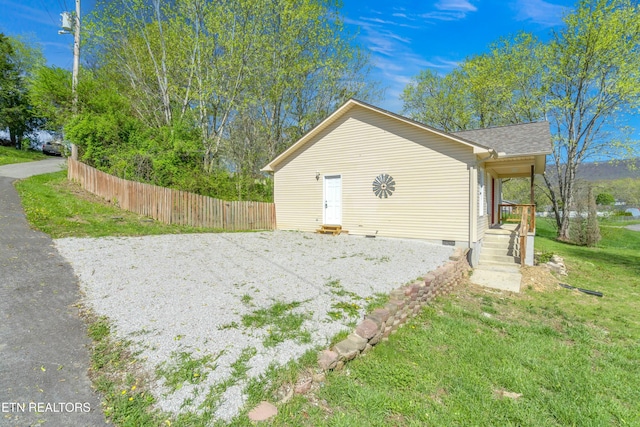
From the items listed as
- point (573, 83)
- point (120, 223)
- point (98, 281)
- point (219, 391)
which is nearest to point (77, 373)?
point (219, 391)

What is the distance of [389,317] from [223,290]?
8.49ft

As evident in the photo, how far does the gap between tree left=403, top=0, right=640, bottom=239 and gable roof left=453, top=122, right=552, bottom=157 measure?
277 inches

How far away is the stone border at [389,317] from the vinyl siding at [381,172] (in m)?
3.19

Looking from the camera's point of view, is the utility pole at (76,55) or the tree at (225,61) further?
the tree at (225,61)

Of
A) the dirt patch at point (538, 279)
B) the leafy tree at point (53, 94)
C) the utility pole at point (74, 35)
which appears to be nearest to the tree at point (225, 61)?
the utility pole at point (74, 35)

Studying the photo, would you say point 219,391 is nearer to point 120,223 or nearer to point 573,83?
point 120,223

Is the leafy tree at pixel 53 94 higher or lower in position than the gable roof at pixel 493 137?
higher

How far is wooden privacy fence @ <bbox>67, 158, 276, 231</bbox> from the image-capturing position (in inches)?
408

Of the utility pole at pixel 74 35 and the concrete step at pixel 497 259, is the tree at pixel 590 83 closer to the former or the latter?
the concrete step at pixel 497 259

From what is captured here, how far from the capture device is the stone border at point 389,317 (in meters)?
3.06

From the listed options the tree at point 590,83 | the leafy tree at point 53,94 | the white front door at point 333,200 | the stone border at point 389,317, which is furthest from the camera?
the tree at point 590,83

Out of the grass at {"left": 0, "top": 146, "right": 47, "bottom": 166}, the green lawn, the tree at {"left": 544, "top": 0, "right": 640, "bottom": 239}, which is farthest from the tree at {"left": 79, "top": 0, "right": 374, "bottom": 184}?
the green lawn

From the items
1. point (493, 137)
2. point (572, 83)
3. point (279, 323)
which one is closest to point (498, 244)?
point (493, 137)

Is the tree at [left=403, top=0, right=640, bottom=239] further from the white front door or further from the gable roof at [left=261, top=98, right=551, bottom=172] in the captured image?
the white front door
